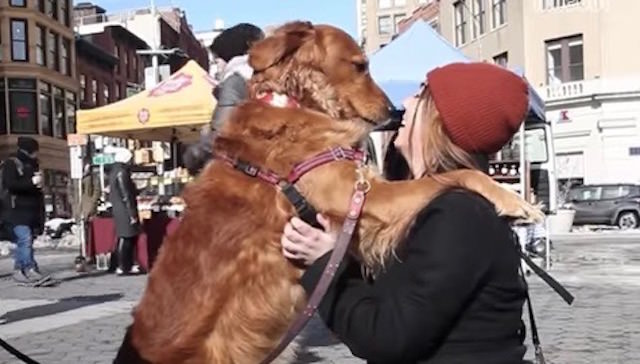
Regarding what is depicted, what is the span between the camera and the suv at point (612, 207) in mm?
29828

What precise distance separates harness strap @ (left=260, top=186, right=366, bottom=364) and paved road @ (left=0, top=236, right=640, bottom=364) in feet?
6.07

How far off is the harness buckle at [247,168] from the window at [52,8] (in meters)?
53.1

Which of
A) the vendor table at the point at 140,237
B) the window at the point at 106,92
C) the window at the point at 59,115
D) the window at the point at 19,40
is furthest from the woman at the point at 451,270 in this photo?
the window at the point at 106,92

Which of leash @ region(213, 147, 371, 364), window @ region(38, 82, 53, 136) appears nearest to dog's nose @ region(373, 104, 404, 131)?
leash @ region(213, 147, 371, 364)

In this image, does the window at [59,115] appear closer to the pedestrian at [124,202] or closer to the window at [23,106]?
the window at [23,106]

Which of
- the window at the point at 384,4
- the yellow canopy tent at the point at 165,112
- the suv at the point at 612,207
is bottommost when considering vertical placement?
the suv at the point at 612,207

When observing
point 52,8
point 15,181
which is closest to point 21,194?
point 15,181

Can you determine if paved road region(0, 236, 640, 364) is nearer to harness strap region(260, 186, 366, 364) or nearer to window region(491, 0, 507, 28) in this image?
harness strap region(260, 186, 366, 364)

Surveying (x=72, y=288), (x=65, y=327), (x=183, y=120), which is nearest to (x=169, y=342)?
(x=65, y=327)

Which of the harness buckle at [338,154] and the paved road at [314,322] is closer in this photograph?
the harness buckle at [338,154]

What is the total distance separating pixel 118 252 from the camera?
14.4m

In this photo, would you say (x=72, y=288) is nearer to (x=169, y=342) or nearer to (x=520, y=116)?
(x=169, y=342)

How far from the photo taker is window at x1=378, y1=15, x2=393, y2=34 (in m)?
94.2

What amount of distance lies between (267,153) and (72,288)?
10.1 m
